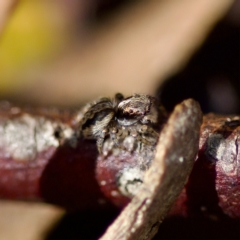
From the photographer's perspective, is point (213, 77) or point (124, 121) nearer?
point (124, 121)

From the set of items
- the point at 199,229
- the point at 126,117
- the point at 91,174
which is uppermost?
the point at 126,117

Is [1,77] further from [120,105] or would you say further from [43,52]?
[120,105]

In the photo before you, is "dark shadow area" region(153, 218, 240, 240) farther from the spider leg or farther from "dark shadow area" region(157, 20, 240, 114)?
"dark shadow area" region(157, 20, 240, 114)

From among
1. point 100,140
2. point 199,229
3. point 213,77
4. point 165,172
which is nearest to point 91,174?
point 100,140

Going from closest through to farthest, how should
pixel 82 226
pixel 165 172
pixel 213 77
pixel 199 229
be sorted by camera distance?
pixel 165 172
pixel 199 229
pixel 82 226
pixel 213 77

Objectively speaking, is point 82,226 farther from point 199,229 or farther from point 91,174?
point 199,229

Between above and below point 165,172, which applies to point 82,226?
below

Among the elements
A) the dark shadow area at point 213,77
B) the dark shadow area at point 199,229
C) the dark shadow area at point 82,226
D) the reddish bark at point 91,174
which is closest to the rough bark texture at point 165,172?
the reddish bark at point 91,174

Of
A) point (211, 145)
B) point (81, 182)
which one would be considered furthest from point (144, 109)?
point (211, 145)
